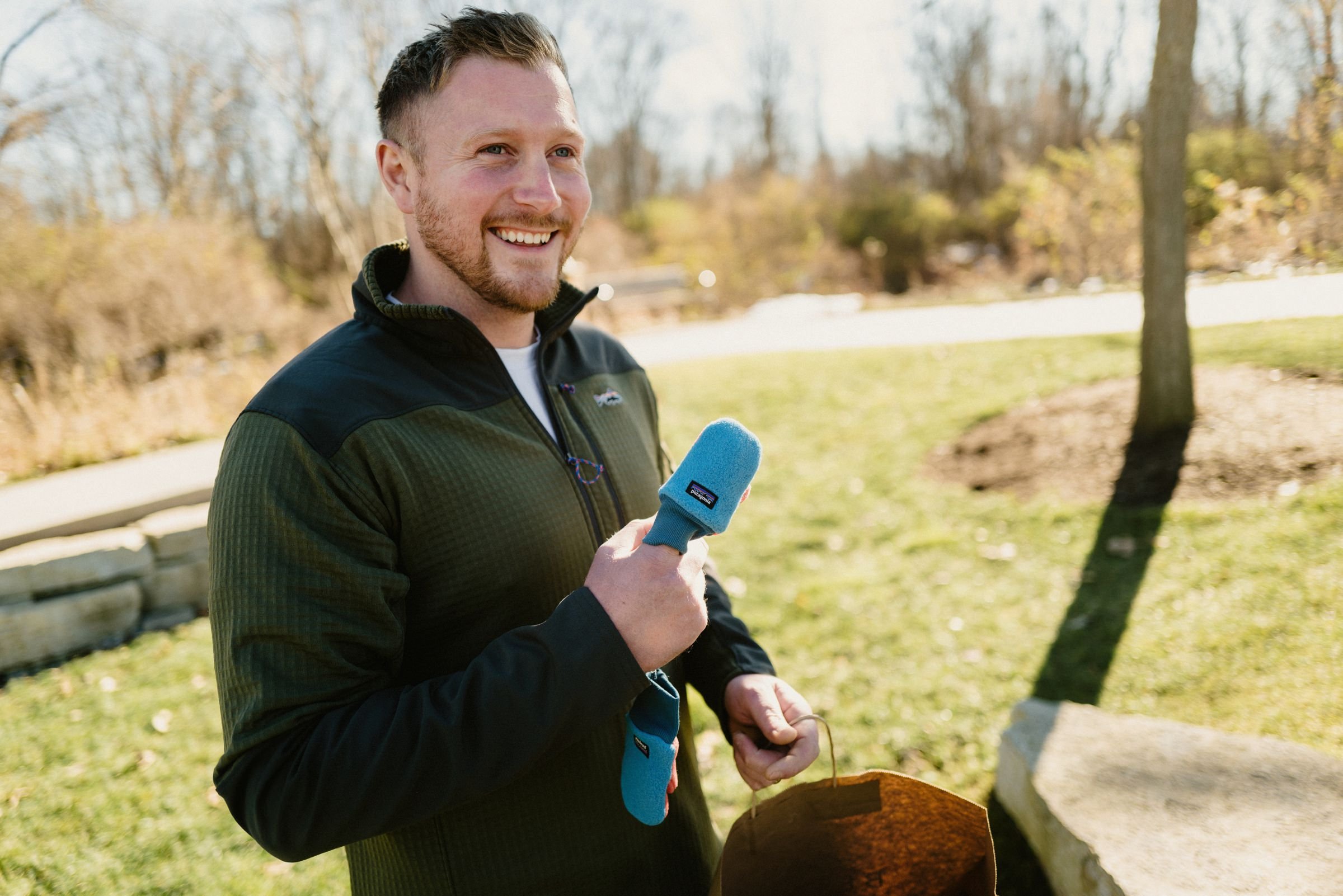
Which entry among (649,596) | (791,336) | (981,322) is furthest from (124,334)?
(649,596)

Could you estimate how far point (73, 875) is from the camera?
3.11m

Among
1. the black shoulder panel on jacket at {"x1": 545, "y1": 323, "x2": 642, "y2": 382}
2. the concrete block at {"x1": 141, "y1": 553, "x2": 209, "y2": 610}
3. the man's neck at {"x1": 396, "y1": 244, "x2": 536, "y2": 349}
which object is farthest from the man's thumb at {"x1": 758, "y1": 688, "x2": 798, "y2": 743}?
the concrete block at {"x1": 141, "y1": 553, "x2": 209, "y2": 610}

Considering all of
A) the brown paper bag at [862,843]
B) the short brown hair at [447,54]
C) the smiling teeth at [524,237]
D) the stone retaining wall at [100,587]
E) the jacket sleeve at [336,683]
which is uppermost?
the short brown hair at [447,54]

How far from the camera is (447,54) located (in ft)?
5.53

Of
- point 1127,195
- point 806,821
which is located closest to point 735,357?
point 1127,195

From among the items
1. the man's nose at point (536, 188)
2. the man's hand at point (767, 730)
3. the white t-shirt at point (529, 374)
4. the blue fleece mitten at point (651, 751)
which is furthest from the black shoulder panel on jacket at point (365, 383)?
the man's hand at point (767, 730)

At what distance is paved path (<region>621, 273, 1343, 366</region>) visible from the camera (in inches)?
303

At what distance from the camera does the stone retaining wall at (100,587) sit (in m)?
4.58

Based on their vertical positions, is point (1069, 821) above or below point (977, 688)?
above

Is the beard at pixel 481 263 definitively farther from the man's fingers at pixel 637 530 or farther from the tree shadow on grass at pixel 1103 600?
the tree shadow on grass at pixel 1103 600

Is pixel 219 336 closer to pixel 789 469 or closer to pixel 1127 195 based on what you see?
pixel 789 469

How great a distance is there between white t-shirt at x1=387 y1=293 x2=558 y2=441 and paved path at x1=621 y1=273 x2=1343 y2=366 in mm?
6965

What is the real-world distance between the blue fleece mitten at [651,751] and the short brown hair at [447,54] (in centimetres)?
121

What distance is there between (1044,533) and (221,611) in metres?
4.85
